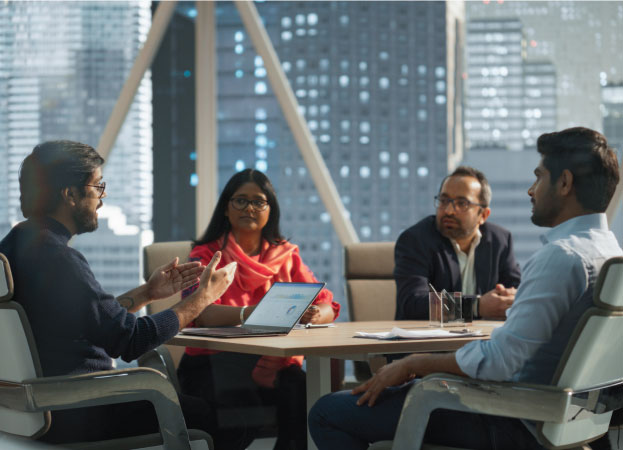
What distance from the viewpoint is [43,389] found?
1708mm

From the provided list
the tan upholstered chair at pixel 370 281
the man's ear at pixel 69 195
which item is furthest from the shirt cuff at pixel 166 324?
the tan upholstered chair at pixel 370 281

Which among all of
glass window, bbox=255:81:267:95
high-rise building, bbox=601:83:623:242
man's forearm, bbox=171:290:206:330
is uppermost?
glass window, bbox=255:81:267:95

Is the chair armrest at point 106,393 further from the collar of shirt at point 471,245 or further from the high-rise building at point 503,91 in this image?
the high-rise building at point 503,91

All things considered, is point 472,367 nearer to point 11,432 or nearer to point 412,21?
point 11,432

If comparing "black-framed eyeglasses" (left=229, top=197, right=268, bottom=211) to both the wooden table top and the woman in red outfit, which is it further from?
the wooden table top

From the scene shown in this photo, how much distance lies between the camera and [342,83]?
5.34 meters

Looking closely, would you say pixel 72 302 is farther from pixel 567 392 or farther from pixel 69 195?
pixel 567 392

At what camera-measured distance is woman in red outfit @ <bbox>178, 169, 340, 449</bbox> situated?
2682mm

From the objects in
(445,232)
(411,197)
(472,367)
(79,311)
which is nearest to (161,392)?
(79,311)

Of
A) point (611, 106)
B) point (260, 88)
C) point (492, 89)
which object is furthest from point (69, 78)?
point (611, 106)

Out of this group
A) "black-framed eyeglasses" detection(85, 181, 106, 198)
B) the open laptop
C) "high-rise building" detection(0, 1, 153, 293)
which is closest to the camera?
"black-framed eyeglasses" detection(85, 181, 106, 198)

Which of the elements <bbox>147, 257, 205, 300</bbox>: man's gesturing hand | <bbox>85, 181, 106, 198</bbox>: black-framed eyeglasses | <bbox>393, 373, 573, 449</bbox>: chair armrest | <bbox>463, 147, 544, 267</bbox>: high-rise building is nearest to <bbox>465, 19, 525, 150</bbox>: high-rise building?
<bbox>463, 147, 544, 267</bbox>: high-rise building

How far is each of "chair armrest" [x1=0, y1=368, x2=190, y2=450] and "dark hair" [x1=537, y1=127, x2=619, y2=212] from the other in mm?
1081

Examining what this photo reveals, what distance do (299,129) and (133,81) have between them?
3.99 ft
